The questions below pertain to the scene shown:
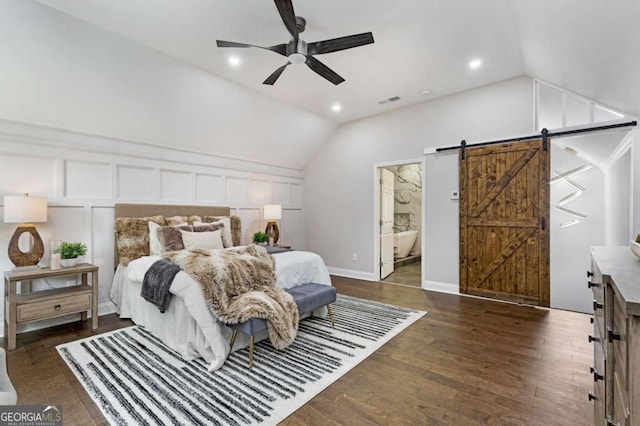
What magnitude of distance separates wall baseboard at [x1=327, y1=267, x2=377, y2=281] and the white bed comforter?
7.27 feet

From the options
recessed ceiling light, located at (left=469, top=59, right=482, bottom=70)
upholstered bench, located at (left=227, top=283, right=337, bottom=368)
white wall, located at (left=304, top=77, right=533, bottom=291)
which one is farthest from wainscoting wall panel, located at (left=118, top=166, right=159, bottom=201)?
recessed ceiling light, located at (left=469, top=59, right=482, bottom=70)

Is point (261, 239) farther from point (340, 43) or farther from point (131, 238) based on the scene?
point (340, 43)

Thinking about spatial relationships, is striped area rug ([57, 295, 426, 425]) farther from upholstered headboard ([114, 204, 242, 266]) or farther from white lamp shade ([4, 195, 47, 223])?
upholstered headboard ([114, 204, 242, 266])

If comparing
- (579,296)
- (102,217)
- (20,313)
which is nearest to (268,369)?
(20,313)

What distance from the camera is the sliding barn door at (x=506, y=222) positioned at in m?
4.02

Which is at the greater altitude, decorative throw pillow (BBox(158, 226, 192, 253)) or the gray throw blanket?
decorative throw pillow (BBox(158, 226, 192, 253))

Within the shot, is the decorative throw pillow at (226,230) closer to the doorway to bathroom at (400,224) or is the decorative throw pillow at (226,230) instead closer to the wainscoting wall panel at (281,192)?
the wainscoting wall panel at (281,192)

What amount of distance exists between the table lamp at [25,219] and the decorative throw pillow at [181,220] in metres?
1.30

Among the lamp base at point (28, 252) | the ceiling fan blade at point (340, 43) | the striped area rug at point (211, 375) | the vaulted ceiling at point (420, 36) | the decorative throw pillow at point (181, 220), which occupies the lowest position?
the striped area rug at point (211, 375)

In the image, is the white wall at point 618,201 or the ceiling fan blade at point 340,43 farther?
the white wall at point 618,201

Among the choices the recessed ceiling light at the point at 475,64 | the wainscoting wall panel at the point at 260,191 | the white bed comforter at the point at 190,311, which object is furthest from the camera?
the wainscoting wall panel at the point at 260,191

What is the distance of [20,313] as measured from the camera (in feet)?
9.27

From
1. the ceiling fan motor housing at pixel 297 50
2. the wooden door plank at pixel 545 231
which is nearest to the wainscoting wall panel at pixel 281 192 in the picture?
the ceiling fan motor housing at pixel 297 50

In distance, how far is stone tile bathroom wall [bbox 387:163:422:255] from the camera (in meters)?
8.07
